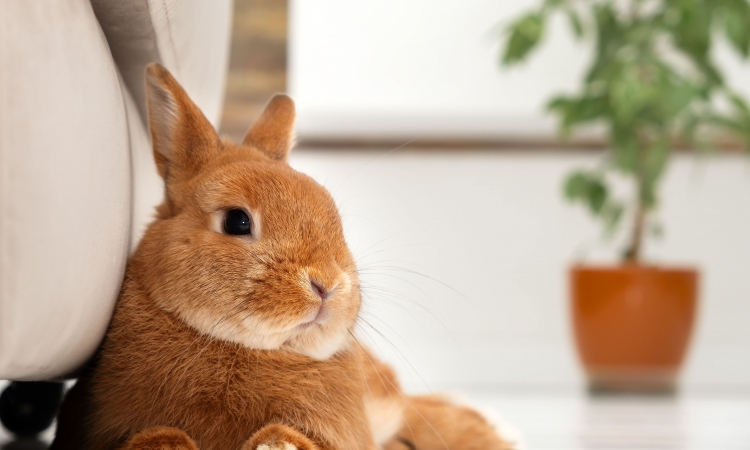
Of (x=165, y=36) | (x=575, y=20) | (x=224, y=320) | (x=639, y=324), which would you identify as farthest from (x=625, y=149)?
(x=224, y=320)

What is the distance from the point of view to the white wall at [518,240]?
8.86 ft

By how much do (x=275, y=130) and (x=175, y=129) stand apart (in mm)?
163

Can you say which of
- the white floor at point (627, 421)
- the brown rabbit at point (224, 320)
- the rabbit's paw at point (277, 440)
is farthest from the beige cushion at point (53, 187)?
the white floor at point (627, 421)

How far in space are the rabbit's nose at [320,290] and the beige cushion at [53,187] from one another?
0.59 feet

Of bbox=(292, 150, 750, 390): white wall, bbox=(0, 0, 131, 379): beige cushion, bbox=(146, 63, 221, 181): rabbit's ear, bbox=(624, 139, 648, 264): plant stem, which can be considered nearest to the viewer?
bbox=(0, 0, 131, 379): beige cushion

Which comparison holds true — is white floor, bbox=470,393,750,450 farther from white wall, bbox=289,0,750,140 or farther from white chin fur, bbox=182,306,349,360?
white wall, bbox=289,0,750,140

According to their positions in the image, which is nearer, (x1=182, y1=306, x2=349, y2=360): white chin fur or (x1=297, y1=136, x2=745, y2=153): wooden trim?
(x1=182, y1=306, x2=349, y2=360): white chin fur

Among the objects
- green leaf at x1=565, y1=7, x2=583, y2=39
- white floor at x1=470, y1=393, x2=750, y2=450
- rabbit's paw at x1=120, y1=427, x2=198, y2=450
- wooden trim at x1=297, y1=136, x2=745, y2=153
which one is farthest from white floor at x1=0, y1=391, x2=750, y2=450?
green leaf at x1=565, y1=7, x2=583, y2=39

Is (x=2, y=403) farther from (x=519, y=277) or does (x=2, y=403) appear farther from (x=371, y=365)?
(x=519, y=277)

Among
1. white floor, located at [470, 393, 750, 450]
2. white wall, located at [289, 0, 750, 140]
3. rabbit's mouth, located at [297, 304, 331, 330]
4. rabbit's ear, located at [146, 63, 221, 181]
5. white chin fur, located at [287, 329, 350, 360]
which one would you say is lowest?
white floor, located at [470, 393, 750, 450]

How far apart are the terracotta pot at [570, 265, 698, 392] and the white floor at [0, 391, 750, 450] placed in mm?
103

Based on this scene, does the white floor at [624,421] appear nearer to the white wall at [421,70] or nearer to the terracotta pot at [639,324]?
the terracotta pot at [639,324]

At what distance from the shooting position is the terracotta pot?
2.27 meters

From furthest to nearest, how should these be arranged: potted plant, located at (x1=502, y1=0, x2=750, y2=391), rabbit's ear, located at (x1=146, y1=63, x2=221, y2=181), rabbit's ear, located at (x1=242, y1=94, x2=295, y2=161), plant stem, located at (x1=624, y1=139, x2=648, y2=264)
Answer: plant stem, located at (x1=624, y1=139, x2=648, y2=264)
potted plant, located at (x1=502, y1=0, x2=750, y2=391)
rabbit's ear, located at (x1=242, y1=94, x2=295, y2=161)
rabbit's ear, located at (x1=146, y1=63, x2=221, y2=181)
